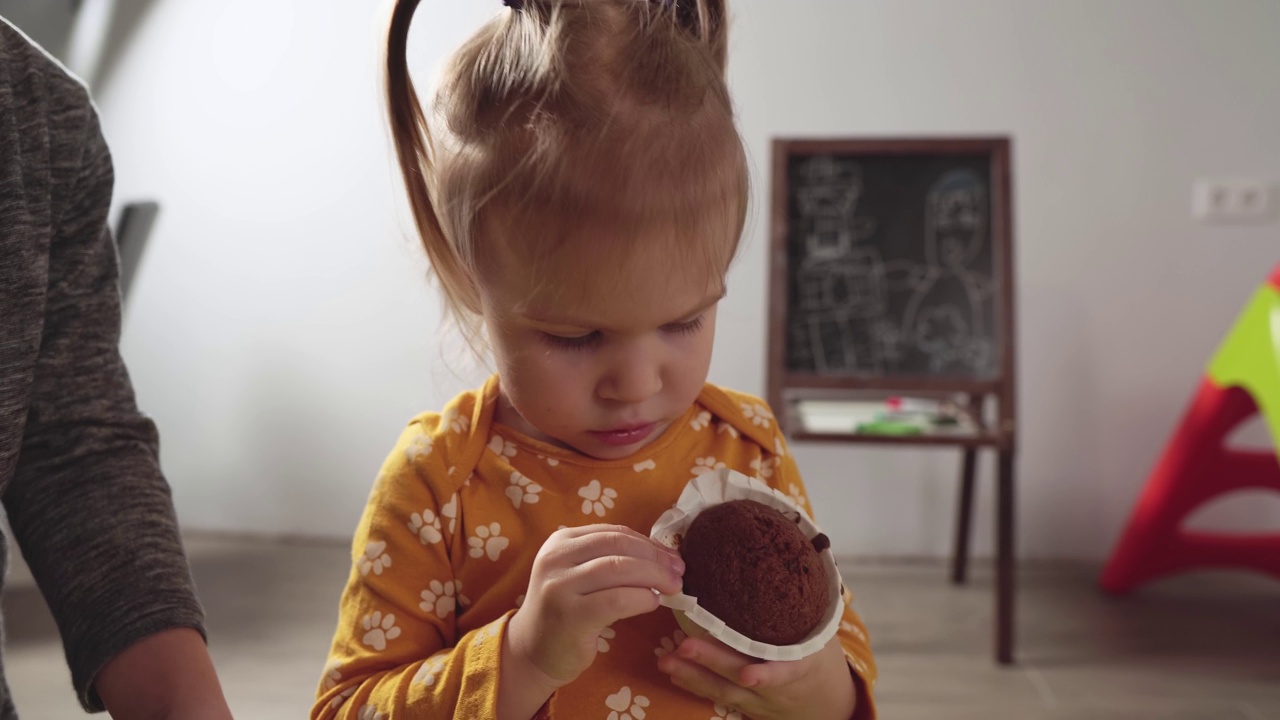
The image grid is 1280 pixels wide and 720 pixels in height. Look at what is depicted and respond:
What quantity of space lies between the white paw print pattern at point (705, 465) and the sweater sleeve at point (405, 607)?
0.20 meters

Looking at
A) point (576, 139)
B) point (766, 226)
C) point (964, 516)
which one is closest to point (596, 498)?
point (576, 139)

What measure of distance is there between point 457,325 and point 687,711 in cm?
37

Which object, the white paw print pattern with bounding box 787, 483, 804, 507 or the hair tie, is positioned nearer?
the hair tie

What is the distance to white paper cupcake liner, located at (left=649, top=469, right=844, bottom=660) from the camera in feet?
2.19

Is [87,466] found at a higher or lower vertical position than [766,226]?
lower

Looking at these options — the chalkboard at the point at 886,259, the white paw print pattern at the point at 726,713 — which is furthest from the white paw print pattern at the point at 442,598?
the chalkboard at the point at 886,259

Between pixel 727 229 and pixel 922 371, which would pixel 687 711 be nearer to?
pixel 727 229

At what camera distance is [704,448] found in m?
0.85

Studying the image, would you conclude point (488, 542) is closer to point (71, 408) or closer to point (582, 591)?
point (582, 591)

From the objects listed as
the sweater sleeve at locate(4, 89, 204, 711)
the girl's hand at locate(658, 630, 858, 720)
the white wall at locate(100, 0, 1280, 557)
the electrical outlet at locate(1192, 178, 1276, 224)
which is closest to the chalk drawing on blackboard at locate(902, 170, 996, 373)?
the white wall at locate(100, 0, 1280, 557)

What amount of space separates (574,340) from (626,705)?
276mm

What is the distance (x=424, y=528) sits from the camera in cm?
76

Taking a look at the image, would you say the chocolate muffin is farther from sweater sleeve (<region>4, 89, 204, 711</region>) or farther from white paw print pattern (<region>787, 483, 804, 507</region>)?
sweater sleeve (<region>4, 89, 204, 711</region>)

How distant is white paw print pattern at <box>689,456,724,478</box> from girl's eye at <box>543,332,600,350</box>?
0.59 ft
